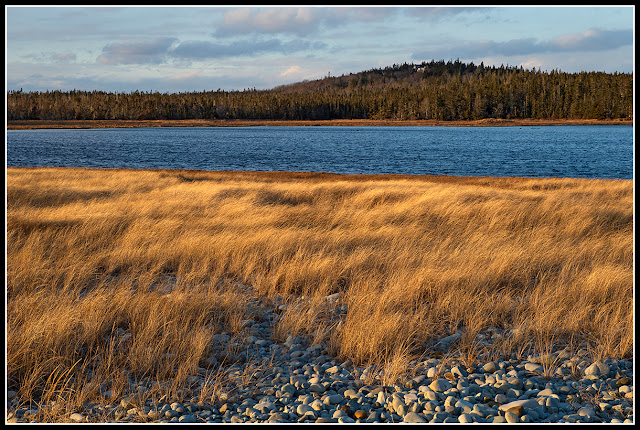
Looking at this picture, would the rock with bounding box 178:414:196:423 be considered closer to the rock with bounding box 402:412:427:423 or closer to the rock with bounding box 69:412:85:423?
the rock with bounding box 69:412:85:423

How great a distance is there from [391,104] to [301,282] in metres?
162

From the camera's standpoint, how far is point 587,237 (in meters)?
10.8

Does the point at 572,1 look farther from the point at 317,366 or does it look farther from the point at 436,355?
the point at 317,366

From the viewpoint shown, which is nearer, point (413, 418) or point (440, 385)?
point (413, 418)

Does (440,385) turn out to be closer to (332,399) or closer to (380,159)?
(332,399)

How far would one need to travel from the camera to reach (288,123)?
→ 16138 cm

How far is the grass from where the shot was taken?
4949 mm

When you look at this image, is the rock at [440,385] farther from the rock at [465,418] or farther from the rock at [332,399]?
the rock at [332,399]

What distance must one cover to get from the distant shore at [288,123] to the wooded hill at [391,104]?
2.67m

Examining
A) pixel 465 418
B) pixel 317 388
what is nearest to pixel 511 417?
pixel 465 418

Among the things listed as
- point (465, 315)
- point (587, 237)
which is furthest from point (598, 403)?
point (587, 237)

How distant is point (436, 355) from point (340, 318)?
1.42 meters

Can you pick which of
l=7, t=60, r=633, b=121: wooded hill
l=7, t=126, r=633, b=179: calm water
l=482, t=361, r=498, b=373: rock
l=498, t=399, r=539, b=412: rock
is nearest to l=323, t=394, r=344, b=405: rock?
l=498, t=399, r=539, b=412: rock

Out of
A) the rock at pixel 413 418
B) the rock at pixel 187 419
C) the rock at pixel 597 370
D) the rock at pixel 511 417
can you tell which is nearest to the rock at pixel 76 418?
the rock at pixel 187 419
